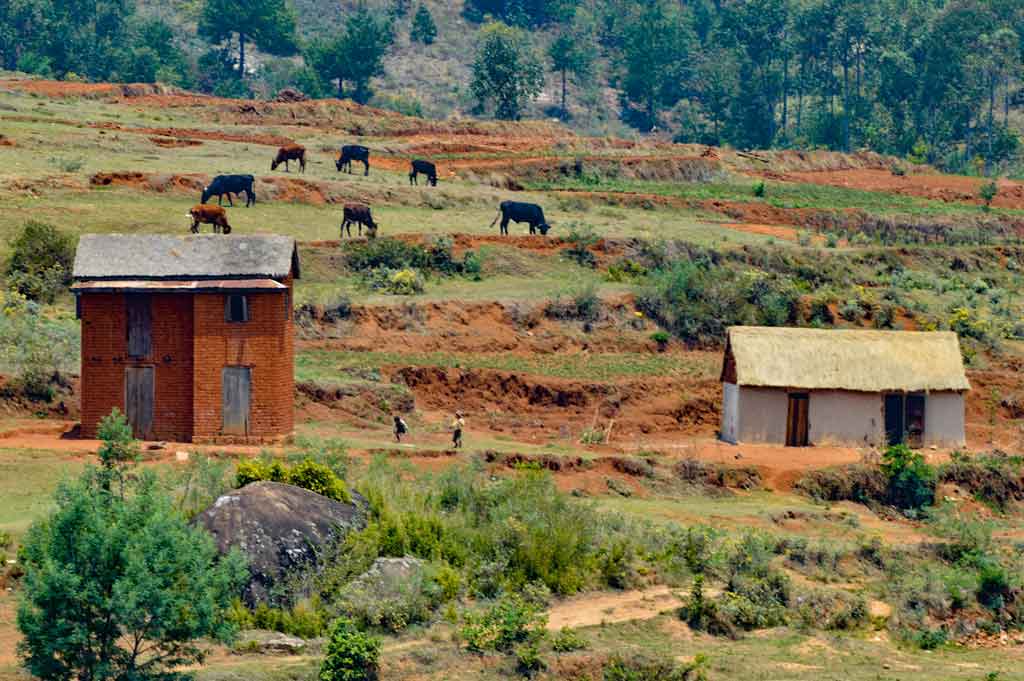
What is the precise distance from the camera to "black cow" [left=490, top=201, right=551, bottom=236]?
217 feet

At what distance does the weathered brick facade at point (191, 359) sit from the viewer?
42969 millimetres

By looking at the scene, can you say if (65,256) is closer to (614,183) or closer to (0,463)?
(0,463)

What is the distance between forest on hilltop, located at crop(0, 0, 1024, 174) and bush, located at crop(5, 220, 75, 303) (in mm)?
64936

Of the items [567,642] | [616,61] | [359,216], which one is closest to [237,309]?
[567,642]

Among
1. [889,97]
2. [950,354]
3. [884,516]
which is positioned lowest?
[884,516]

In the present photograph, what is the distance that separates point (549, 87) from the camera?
148 meters

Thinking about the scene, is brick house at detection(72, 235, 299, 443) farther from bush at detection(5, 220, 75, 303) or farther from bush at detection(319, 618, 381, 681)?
bush at detection(319, 618, 381, 681)

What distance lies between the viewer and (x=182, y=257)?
143 ft

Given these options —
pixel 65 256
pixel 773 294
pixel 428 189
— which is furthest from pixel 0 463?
pixel 428 189

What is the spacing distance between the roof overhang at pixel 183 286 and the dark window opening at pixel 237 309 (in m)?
0.31

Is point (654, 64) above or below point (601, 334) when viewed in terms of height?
above

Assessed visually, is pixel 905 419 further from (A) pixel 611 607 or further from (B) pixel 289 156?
(B) pixel 289 156

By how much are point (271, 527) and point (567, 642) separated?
16.5 ft

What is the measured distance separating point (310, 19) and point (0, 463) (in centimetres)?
12104
